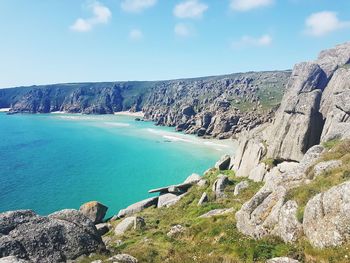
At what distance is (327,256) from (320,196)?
144 inches

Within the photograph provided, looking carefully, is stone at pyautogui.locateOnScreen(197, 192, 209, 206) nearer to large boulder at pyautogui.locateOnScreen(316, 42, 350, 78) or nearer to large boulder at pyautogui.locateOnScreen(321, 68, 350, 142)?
large boulder at pyautogui.locateOnScreen(321, 68, 350, 142)

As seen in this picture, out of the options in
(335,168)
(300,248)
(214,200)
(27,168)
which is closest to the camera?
(300,248)

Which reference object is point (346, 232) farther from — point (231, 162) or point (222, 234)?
point (231, 162)

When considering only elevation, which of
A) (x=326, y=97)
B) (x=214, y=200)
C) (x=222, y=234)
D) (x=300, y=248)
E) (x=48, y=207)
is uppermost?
(x=326, y=97)

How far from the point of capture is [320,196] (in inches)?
666

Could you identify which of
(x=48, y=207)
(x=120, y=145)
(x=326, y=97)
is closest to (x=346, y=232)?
(x=326, y=97)

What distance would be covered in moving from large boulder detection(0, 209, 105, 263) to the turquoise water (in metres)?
43.3

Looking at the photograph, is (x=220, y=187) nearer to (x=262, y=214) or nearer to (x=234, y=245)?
(x=262, y=214)

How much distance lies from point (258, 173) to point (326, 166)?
2273 cm

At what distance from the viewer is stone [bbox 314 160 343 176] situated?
22228 mm

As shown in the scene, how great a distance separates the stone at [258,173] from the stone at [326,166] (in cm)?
2067

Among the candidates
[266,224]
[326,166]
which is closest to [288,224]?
[266,224]

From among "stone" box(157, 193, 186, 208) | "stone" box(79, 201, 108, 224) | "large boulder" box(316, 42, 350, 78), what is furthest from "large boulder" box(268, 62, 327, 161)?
"large boulder" box(316, 42, 350, 78)

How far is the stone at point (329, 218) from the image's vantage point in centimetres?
1454
